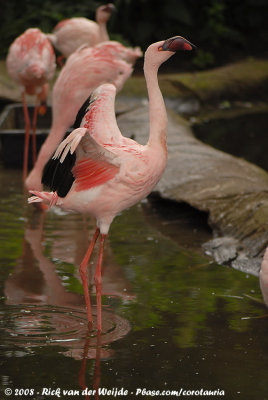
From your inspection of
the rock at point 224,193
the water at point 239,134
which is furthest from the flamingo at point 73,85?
the water at point 239,134

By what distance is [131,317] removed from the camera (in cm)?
429

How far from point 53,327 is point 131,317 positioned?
17.8 inches

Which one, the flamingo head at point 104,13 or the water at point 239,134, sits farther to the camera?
the water at point 239,134

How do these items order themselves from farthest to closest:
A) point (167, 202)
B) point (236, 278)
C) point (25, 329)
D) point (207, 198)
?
point (167, 202)
point (207, 198)
point (236, 278)
point (25, 329)

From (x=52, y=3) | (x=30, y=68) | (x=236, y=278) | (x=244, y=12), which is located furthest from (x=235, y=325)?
(x=244, y=12)

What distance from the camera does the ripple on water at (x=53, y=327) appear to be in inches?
154

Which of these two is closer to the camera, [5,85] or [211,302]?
[211,302]

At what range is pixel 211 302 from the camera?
4.53 m

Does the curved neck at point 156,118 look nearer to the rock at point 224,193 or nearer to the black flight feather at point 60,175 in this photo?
the black flight feather at point 60,175

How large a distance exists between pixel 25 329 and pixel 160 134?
1231mm

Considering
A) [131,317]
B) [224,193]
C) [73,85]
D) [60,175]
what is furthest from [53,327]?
[73,85]

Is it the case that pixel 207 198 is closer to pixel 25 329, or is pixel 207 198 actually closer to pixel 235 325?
pixel 235 325

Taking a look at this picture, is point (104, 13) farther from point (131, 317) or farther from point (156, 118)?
point (131, 317)

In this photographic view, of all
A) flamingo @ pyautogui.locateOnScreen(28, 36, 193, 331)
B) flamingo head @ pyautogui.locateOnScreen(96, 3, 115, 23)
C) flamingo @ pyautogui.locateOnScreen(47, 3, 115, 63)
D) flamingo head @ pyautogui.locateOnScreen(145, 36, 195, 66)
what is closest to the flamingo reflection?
flamingo @ pyautogui.locateOnScreen(28, 36, 193, 331)
